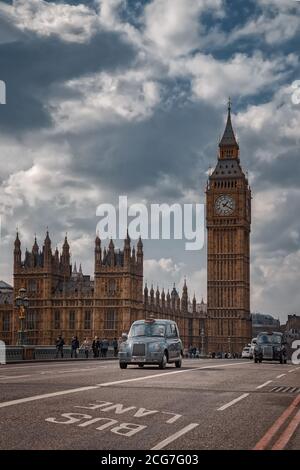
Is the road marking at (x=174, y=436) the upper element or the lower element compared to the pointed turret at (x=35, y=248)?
lower

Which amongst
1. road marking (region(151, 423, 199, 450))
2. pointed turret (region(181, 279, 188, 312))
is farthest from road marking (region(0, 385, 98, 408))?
pointed turret (region(181, 279, 188, 312))

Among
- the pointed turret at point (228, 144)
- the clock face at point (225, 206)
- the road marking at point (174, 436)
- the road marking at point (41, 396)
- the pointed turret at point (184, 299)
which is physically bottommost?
the road marking at point (174, 436)

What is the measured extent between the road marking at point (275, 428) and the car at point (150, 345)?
1433 cm

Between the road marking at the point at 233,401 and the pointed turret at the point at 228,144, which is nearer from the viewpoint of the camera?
the road marking at the point at 233,401

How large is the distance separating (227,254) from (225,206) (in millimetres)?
7938

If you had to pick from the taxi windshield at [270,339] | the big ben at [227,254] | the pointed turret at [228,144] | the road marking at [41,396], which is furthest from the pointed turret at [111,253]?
the road marking at [41,396]

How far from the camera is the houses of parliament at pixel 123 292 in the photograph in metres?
109

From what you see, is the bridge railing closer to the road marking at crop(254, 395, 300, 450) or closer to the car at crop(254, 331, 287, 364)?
the car at crop(254, 331, 287, 364)

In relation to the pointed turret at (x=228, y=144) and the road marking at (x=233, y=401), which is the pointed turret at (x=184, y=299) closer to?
the pointed turret at (x=228, y=144)

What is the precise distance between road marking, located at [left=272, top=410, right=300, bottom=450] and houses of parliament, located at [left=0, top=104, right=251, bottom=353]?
95.2 meters
